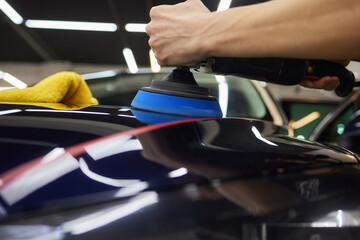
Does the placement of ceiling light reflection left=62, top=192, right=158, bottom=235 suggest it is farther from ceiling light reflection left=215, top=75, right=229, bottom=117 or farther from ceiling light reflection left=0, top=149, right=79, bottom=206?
ceiling light reflection left=215, top=75, right=229, bottom=117

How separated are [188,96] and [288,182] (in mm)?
238

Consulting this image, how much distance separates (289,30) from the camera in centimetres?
49

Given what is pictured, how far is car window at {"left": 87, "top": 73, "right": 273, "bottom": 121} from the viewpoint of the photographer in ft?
5.31

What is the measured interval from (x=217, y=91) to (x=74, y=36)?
25.0 ft

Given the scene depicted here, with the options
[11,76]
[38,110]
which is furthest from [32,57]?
[38,110]

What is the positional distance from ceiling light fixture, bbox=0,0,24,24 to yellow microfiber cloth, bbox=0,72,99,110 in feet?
24.1

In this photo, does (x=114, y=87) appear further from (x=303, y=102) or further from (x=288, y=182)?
→ (x=303, y=102)

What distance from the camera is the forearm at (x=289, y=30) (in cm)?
47

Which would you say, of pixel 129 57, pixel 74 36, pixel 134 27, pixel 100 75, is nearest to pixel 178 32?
pixel 100 75

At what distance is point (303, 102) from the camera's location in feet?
22.9

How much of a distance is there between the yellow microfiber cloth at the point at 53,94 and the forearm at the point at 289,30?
0.28m

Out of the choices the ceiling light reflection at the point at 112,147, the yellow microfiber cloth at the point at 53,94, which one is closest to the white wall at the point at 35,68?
the yellow microfiber cloth at the point at 53,94

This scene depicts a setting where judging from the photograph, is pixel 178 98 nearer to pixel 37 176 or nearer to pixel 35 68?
pixel 37 176

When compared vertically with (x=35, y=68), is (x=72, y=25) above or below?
above
